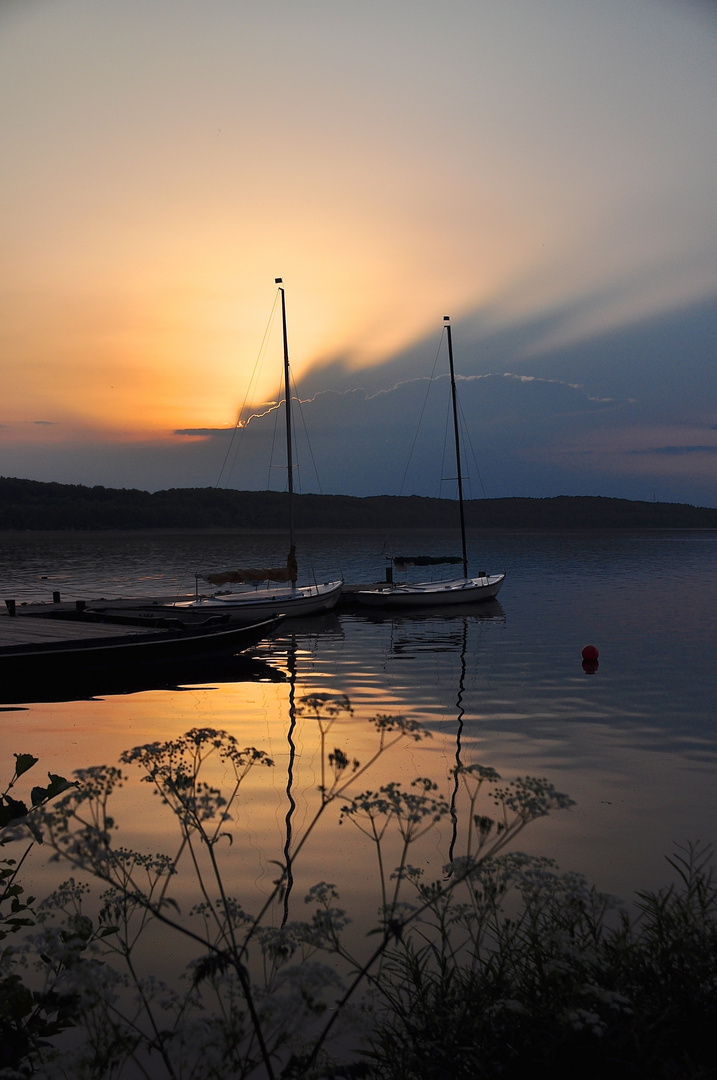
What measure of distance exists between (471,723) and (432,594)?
25224mm

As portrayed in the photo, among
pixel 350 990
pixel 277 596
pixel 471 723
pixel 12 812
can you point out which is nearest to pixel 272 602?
pixel 277 596

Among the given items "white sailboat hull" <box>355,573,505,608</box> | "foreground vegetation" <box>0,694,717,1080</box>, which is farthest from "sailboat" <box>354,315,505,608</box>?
"foreground vegetation" <box>0,694,717,1080</box>

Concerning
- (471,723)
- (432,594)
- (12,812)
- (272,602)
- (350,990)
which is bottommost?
(471,723)

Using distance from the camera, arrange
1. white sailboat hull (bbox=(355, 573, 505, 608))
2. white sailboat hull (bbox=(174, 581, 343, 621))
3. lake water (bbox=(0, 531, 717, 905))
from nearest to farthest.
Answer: lake water (bbox=(0, 531, 717, 905)), white sailboat hull (bbox=(174, 581, 343, 621)), white sailboat hull (bbox=(355, 573, 505, 608))

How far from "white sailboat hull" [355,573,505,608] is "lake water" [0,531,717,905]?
124 centimetres

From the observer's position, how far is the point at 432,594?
4350 centimetres

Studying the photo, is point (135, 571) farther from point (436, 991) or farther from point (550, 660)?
point (436, 991)

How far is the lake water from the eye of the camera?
10.5 m

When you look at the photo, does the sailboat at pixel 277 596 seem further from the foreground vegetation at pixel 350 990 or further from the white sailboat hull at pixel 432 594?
the foreground vegetation at pixel 350 990

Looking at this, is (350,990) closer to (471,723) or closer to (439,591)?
(471,723)

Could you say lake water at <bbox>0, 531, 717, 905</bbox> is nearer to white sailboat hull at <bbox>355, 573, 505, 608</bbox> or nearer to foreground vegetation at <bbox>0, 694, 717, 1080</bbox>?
white sailboat hull at <bbox>355, 573, 505, 608</bbox>

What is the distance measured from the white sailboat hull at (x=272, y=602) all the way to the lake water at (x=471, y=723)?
120 cm

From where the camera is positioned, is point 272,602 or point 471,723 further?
point 272,602

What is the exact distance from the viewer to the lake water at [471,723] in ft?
34.6
